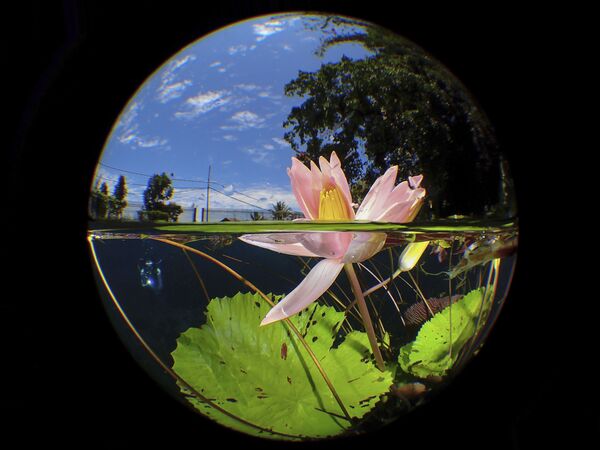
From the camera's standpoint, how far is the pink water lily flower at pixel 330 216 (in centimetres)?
36

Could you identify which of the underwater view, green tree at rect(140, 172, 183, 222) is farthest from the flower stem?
green tree at rect(140, 172, 183, 222)

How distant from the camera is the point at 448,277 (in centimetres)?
38

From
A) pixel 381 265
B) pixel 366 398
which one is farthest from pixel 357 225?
pixel 366 398

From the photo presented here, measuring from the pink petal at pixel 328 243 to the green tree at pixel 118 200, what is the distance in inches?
5.9

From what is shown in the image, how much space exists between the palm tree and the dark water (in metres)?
0.01

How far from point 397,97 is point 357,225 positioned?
0.35 feet

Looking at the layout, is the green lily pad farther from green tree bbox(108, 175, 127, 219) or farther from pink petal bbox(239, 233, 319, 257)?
green tree bbox(108, 175, 127, 219)

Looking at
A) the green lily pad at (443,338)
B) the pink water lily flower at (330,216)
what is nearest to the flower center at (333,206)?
the pink water lily flower at (330,216)

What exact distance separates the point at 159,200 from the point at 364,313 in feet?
0.58

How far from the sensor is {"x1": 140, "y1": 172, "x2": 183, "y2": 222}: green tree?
39 centimetres

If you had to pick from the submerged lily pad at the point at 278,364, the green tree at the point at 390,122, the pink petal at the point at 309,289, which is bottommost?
the submerged lily pad at the point at 278,364

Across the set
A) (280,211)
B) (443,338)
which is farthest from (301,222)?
(443,338)

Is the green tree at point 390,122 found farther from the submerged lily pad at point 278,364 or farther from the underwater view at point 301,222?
the submerged lily pad at point 278,364

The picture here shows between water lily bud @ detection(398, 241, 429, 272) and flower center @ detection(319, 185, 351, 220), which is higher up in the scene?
flower center @ detection(319, 185, 351, 220)
